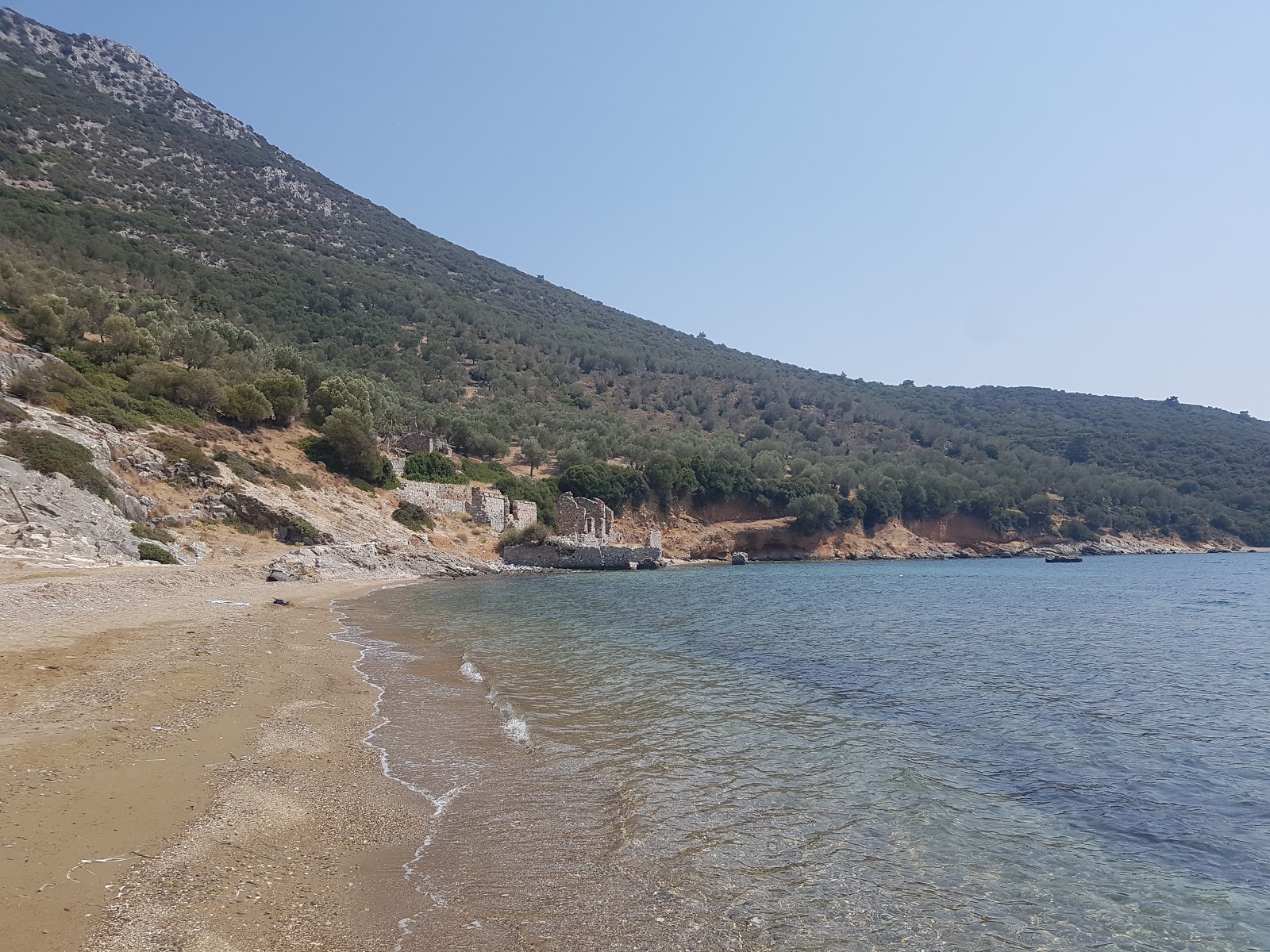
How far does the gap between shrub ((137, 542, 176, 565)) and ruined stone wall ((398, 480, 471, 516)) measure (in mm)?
20206

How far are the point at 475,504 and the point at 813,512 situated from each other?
32378 mm

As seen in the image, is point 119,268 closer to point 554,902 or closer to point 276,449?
point 276,449

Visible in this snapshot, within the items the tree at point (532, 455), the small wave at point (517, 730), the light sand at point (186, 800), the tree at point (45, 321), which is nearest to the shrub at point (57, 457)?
the tree at point (45, 321)

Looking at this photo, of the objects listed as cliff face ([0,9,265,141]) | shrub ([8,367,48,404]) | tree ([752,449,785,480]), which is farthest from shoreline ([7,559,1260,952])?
cliff face ([0,9,265,141])

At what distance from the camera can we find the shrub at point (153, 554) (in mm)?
24406

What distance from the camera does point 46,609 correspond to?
14195 millimetres

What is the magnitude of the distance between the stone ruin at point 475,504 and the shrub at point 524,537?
147 centimetres

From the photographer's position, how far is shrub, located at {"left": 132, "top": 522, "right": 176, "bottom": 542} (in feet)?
85.0

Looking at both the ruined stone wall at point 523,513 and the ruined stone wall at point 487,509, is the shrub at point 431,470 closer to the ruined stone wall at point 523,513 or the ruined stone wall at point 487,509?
the ruined stone wall at point 487,509

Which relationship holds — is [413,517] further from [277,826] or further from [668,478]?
[277,826]

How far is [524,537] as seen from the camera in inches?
1928

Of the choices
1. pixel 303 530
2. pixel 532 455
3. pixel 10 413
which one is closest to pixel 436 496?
pixel 303 530

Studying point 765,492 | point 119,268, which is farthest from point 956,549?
point 119,268

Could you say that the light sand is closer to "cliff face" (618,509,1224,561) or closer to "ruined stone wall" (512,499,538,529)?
"ruined stone wall" (512,499,538,529)
